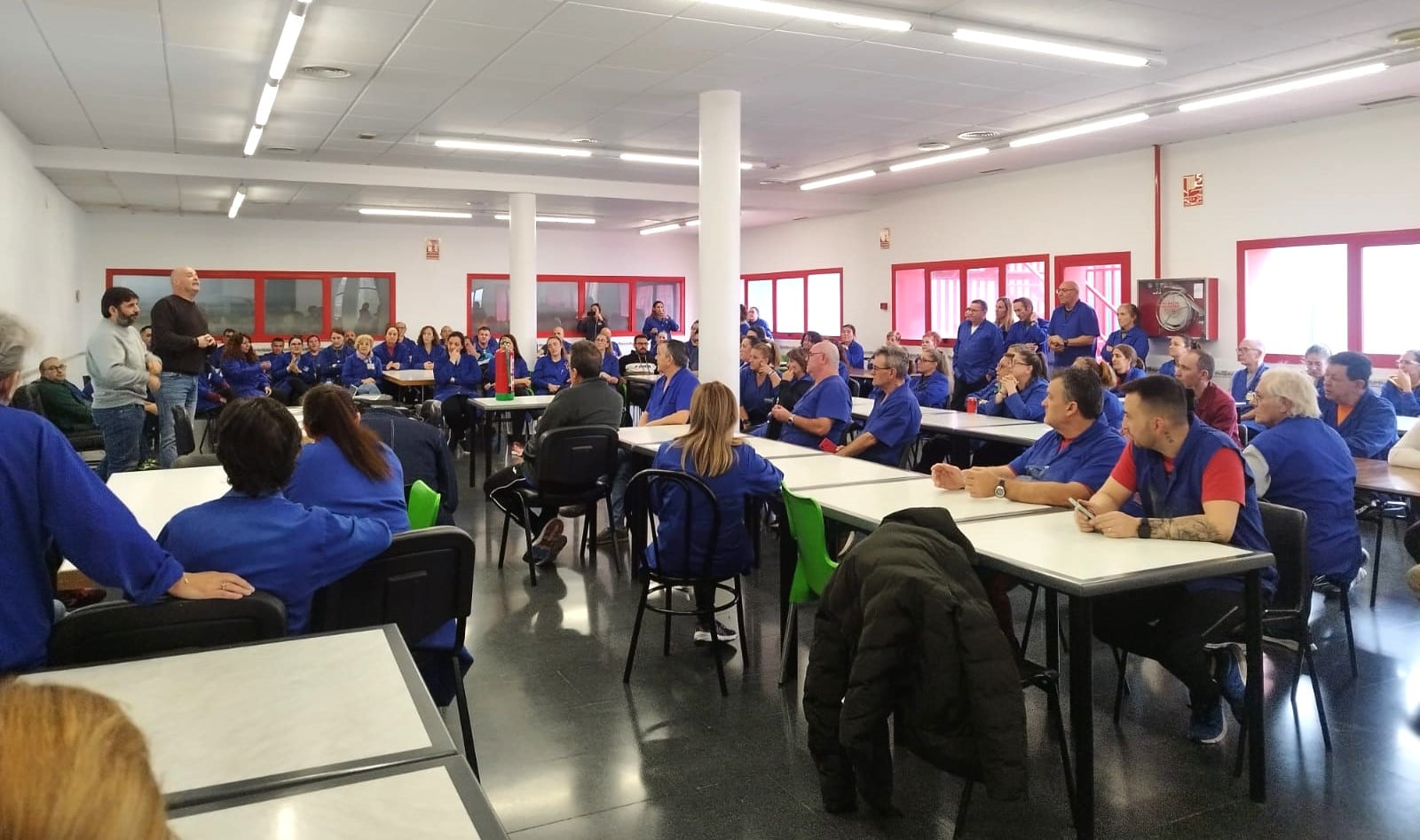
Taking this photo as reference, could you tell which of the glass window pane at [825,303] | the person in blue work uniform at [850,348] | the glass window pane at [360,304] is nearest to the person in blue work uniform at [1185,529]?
the person in blue work uniform at [850,348]

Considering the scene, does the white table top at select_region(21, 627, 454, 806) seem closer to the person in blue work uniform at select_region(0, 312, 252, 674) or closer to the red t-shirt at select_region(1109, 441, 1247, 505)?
the person in blue work uniform at select_region(0, 312, 252, 674)

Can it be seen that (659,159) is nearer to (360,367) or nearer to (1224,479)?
(360,367)

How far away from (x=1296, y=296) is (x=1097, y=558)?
7612 millimetres

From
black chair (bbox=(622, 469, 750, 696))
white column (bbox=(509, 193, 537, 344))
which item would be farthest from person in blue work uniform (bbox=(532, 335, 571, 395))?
black chair (bbox=(622, 469, 750, 696))

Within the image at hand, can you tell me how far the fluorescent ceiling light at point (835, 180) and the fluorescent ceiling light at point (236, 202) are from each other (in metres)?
7.08

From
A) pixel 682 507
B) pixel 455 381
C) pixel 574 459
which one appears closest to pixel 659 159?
pixel 455 381

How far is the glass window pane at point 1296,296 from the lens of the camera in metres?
8.53

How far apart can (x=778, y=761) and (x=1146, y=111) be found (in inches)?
278

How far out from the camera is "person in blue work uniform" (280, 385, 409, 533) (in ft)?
9.04

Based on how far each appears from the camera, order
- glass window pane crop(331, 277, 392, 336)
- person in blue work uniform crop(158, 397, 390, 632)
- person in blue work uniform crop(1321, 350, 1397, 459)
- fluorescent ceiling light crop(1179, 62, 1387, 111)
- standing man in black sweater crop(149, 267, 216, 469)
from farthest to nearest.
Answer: glass window pane crop(331, 277, 392, 336) < fluorescent ceiling light crop(1179, 62, 1387, 111) < standing man in black sweater crop(149, 267, 216, 469) < person in blue work uniform crop(1321, 350, 1397, 459) < person in blue work uniform crop(158, 397, 390, 632)

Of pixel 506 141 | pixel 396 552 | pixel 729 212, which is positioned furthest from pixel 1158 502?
pixel 506 141

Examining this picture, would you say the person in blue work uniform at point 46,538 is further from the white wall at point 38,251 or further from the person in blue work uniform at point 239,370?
the person in blue work uniform at point 239,370

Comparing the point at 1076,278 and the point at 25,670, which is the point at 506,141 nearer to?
the point at 1076,278

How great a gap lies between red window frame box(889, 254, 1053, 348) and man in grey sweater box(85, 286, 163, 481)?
877 cm
